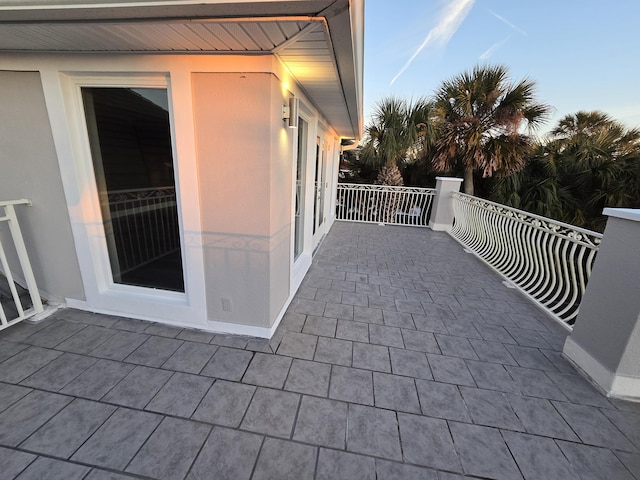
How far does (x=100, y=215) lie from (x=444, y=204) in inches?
264

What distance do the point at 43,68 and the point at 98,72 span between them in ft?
1.39

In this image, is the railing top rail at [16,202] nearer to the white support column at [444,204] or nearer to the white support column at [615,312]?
the white support column at [615,312]

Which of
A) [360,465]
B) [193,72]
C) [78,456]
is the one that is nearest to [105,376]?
[78,456]

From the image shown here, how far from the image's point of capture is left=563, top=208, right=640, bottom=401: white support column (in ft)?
5.76

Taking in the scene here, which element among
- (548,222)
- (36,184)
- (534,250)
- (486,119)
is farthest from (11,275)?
(486,119)

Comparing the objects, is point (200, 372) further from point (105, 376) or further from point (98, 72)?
point (98, 72)

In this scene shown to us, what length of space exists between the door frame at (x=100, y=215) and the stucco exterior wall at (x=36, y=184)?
0.14 m

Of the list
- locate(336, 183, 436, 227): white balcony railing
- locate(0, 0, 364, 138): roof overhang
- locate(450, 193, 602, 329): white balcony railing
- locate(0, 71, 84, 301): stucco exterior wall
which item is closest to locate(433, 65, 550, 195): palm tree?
locate(336, 183, 436, 227): white balcony railing

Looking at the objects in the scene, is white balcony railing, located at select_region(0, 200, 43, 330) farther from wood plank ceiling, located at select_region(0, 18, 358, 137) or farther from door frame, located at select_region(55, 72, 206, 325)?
wood plank ceiling, located at select_region(0, 18, 358, 137)

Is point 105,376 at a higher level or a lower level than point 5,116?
lower

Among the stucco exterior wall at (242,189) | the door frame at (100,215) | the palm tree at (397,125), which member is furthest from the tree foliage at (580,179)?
the door frame at (100,215)

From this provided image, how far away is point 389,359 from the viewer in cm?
A: 216

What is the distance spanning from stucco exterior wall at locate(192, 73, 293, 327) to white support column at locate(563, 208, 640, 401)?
8.25 feet

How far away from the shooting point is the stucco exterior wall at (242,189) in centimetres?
187
